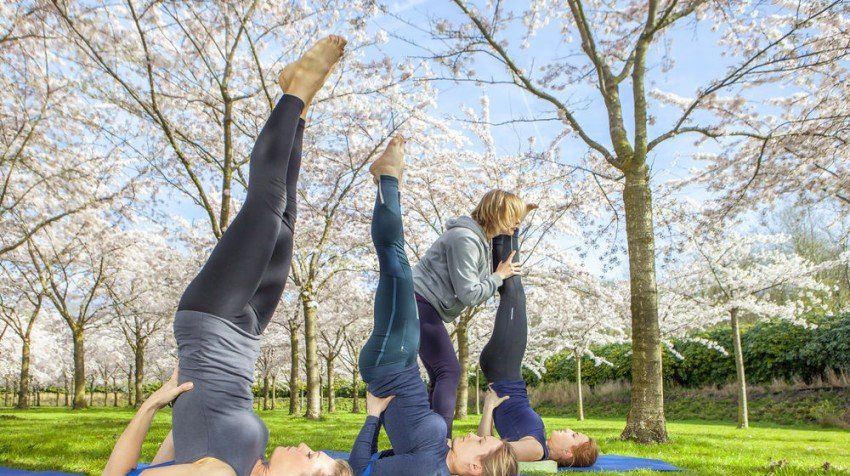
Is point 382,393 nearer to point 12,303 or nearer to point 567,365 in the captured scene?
point 567,365

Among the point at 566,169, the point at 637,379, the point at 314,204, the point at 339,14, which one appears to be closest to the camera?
the point at 637,379

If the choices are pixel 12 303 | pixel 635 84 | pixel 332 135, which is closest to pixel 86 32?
pixel 332 135

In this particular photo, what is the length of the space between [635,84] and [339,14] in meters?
5.53

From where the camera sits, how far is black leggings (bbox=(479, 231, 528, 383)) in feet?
13.4

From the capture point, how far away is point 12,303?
77.7 ft

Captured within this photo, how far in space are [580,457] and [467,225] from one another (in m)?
2.24

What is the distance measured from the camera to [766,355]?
16500 millimetres

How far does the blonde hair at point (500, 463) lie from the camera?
10.1 feet

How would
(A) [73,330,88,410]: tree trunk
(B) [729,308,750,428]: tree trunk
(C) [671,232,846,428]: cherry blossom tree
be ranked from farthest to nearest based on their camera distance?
(A) [73,330,88,410]: tree trunk
(C) [671,232,846,428]: cherry blossom tree
(B) [729,308,750,428]: tree trunk

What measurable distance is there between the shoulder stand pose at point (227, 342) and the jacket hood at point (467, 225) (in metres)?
1.53

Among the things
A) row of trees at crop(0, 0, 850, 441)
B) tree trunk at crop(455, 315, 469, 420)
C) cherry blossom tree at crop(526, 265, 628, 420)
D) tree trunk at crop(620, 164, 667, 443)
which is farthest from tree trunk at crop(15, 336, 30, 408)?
tree trunk at crop(620, 164, 667, 443)

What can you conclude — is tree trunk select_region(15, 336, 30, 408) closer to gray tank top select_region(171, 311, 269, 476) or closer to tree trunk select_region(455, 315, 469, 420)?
tree trunk select_region(455, 315, 469, 420)

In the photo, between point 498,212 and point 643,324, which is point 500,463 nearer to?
point 498,212

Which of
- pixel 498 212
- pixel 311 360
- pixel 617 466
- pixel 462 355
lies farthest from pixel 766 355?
pixel 498 212
